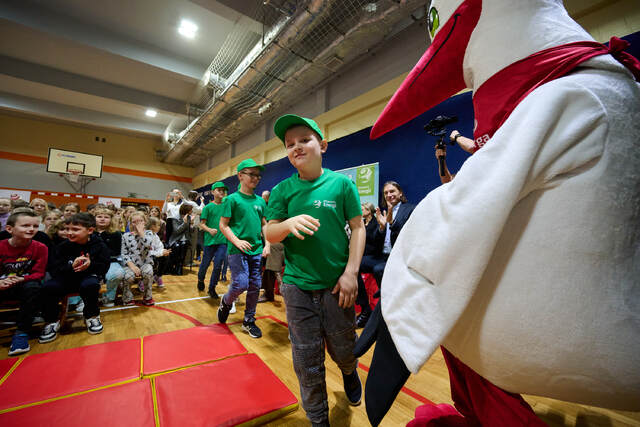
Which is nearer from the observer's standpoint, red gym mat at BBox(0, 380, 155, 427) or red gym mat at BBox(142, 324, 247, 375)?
red gym mat at BBox(0, 380, 155, 427)

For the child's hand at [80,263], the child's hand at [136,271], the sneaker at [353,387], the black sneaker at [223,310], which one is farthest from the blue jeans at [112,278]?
the sneaker at [353,387]

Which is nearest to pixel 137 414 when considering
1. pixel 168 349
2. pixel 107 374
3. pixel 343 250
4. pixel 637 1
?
pixel 107 374

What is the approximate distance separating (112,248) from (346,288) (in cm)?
385

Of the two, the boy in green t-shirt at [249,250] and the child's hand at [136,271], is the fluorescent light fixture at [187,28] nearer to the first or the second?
the boy in green t-shirt at [249,250]

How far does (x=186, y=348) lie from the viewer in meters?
1.99

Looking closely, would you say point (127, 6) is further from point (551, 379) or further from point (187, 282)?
point (551, 379)

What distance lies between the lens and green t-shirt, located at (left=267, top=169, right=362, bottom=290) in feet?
3.96

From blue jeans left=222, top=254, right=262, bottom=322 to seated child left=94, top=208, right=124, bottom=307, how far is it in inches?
71.6

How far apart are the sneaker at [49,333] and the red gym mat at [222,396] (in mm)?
1505

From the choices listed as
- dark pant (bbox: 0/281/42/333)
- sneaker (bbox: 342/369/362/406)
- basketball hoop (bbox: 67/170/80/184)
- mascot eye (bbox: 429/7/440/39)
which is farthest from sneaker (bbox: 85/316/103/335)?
basketball hoop (bbox: 67/170/80/184)

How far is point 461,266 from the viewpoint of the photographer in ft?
1.36

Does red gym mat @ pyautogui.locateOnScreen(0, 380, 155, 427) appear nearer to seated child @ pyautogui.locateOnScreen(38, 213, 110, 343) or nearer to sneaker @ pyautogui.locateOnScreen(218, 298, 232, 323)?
sneaker @ pyautogui.locateOnScreen(218, 298, 232, 323)

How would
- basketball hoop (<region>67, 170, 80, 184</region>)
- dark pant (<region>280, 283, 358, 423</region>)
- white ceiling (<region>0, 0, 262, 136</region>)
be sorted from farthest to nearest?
basketball hoop (<region>67, 170, 80, 184</region>), white ceiling (<region>0, 0, 262, 136</region>), dark pant (<region>280, 283, 358, 423</region>)

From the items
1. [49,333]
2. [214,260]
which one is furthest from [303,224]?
[214,260]
